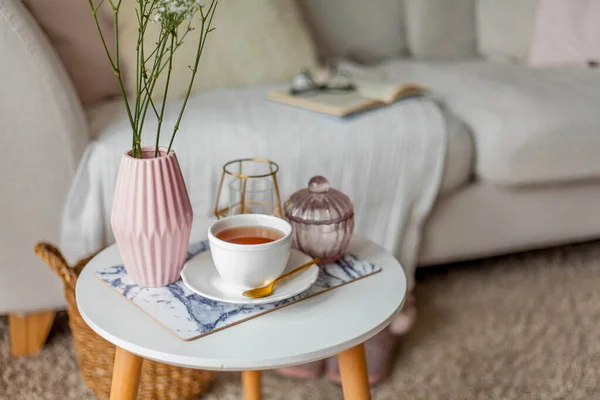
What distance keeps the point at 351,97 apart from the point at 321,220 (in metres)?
0.72

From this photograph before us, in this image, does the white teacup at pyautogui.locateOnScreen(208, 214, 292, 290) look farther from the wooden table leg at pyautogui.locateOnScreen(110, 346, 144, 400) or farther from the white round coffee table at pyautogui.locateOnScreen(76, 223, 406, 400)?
the wooden table leg at pyautogui.locateOnScreen(110, 346, 144, 400)

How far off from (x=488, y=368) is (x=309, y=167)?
0.55 m

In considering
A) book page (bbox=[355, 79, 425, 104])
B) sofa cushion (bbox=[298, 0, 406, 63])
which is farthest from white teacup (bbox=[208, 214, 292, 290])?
sofa cushion (bbox=[298, 0, 406, 63])

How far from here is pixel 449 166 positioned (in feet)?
4.80

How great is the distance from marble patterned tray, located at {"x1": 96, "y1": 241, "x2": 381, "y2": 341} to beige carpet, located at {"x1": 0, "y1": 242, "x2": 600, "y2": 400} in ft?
1.54

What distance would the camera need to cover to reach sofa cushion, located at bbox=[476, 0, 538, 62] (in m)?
2.05

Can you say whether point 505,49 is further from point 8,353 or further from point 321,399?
point 8,353

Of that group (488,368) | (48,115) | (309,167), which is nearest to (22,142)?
(48,115)

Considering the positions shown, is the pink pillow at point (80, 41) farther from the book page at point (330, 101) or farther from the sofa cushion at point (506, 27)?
the sofa cushion at point (506, 27)

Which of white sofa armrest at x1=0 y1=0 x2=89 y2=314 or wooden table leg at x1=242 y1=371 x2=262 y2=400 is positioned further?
white sofa armrest at x1=0 y1=0 x2=89 y2=314

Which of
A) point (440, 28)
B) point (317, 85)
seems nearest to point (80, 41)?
point (317, 85)

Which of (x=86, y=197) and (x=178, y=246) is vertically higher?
(x=178, y=246)

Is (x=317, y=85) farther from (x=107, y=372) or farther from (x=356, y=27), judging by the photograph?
(x=107, y=372)

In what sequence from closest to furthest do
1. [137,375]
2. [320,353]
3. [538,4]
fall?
[320,353], [137,375], [538,4]
